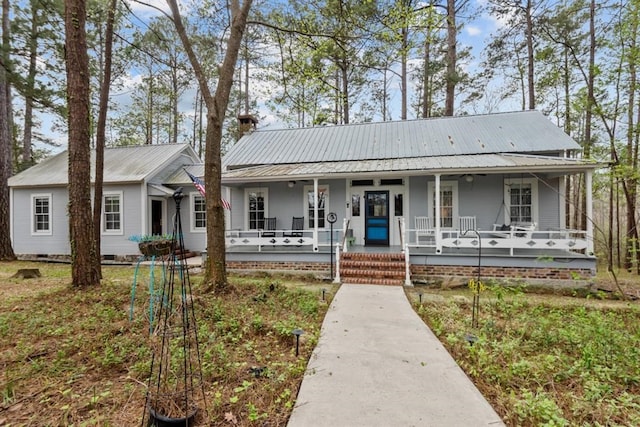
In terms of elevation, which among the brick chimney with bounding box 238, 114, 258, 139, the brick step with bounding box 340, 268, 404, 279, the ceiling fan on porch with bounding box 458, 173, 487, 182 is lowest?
the brick step with bounding box 340, 268, 404, 279

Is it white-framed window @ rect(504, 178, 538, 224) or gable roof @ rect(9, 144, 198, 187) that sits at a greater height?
gable roof @ rect(9, 144, 198, 187)

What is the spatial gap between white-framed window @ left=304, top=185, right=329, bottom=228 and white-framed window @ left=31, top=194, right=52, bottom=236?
10.5 m

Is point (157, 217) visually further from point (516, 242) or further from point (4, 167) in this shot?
point (516, 242)

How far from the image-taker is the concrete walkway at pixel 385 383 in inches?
92.9

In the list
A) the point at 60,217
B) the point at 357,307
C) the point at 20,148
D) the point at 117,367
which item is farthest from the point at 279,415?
the point at 20,148

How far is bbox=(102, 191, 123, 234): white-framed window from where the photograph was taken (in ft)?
38.6

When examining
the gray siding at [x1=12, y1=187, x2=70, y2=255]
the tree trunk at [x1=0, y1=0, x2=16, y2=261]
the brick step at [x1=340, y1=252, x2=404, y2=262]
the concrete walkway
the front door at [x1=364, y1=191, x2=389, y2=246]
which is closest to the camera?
the concrete walkway

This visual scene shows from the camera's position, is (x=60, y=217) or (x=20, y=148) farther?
(x=20, y=148)

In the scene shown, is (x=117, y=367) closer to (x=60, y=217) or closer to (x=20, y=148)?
(x=60, y=217)

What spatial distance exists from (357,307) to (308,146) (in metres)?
8.10

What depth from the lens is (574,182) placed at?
598 inches

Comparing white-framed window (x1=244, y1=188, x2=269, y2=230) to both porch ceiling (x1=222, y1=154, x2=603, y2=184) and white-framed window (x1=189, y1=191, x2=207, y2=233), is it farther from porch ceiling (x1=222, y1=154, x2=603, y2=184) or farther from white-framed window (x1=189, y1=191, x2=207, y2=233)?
white-framed window (x1=189, y1=191, x2=207, y2=233)

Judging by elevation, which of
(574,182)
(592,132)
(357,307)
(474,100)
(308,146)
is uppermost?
(474,100)

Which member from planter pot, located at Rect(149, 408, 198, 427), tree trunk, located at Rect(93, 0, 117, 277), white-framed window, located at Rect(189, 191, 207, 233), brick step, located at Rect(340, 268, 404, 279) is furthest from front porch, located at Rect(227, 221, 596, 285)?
planter pot, located at Rect(149, 408, 198, 427)
